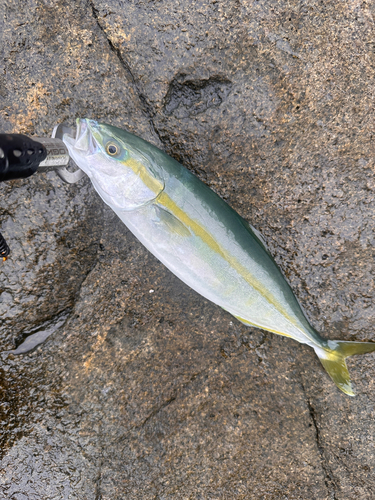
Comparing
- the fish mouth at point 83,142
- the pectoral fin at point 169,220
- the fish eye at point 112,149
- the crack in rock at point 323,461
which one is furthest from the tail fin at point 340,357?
the fish mouth at point 83,142

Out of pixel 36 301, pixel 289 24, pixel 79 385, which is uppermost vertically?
pixel 289 24

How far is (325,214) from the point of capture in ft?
7.86

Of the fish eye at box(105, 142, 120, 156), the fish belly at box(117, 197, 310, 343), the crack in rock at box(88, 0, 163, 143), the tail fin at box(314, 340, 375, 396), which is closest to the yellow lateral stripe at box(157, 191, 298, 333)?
the fish belly at box(117, 197, 310, 343)

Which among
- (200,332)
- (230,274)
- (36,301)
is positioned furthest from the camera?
(200,332)

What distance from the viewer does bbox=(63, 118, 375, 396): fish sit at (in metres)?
1.99

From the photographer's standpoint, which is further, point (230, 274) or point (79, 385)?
point (79, 385)

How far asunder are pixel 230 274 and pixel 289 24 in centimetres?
175

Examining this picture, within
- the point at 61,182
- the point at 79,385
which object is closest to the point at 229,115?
the point at 61,182

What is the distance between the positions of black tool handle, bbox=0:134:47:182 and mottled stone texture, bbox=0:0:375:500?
0.62m

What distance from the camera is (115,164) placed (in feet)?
6.55

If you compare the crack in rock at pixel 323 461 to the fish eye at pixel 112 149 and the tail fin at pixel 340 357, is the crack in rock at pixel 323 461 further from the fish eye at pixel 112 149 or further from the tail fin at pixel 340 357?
the fish eye at pixel 112 149

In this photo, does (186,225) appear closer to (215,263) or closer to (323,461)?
(215,263)

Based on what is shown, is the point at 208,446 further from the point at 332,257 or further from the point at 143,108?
the point at 143,108

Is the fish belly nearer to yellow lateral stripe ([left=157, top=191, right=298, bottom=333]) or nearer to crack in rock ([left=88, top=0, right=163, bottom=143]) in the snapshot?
yellow lateral stripe ([left=157, top=191, right=298, bottom=333])
